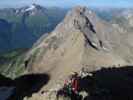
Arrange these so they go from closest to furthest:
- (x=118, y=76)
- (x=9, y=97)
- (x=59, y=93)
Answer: (x=59, y=93) → (x=9, y=97) → (x=118, y=76)

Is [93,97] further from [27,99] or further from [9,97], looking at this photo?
[9,97]

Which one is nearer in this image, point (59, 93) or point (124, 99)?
point (59, 93)

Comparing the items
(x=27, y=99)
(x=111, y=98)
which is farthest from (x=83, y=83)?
(x=27, y=99)

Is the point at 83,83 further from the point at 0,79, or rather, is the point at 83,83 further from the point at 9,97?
the point at 0,79

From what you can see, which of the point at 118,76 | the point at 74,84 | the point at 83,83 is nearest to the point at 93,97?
the point at 74,84

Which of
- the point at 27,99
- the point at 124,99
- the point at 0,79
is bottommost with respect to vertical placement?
the point at 0,79

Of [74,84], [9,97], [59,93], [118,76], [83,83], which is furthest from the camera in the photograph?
[118,76]

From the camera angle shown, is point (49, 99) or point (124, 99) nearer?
point (49, 99)

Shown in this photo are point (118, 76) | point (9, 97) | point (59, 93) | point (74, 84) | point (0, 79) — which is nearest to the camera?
point (59, 93)

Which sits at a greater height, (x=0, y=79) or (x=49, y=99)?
(x=49, y=99)
